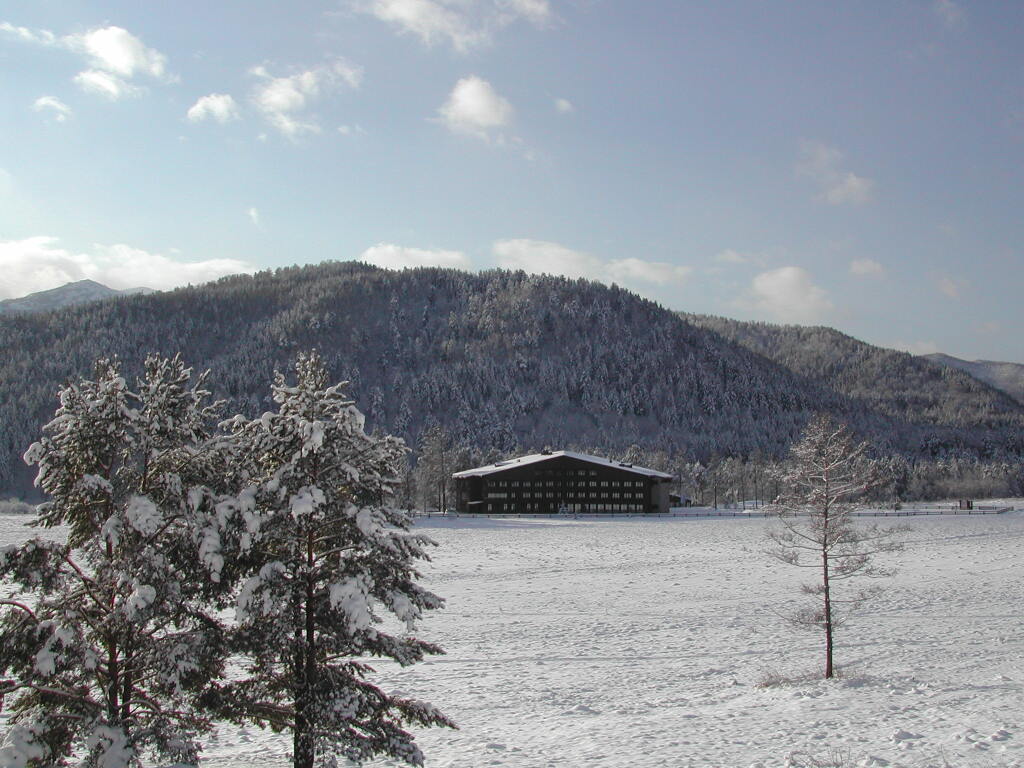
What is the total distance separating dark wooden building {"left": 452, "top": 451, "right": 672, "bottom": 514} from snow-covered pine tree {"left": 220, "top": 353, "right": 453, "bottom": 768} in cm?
9056

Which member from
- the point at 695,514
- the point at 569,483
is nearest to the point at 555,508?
the point at 569,483

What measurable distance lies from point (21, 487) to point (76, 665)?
186 m

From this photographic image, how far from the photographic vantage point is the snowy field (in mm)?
14836

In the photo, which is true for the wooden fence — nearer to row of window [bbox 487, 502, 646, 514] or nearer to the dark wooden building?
row of window [bbox 487, 502, 646, 514]

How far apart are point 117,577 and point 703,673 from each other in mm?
17082

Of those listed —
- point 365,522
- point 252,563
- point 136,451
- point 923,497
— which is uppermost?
point 136,451

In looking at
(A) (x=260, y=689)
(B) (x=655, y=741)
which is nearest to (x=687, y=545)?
(B) (x=655, y=741)

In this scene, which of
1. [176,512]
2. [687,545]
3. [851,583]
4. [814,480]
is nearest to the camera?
[176,512]

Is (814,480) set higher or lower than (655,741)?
higher

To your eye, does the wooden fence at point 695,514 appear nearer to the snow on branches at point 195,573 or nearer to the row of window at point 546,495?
the row of window at point 546,495

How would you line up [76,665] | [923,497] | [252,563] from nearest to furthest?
[76,665] < [252,563] < [923,497]

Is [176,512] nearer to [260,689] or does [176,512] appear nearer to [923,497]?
[260,689]

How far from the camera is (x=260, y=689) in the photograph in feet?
33.5

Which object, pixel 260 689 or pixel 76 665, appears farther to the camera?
pixel 260 689
